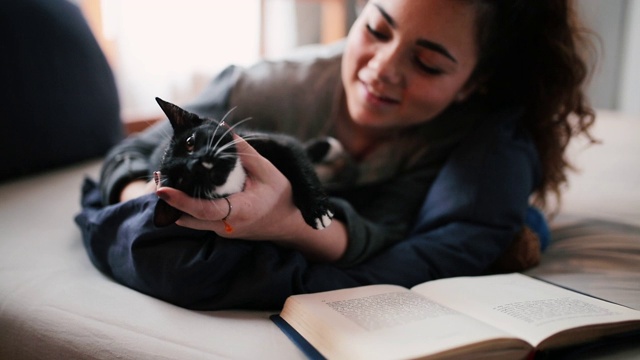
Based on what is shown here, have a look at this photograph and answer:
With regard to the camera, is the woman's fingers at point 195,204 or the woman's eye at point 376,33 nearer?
the woman's fingers at point 195,204

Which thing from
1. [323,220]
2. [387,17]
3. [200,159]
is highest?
[387,17]

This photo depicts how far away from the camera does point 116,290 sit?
658mm

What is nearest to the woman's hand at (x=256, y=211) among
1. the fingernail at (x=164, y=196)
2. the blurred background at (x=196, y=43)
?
the fingernail at (x=164, y=196)

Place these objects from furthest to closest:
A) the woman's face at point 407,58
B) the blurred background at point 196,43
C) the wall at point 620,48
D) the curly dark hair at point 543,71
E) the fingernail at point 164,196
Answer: the wall at point 620,48 < the blurred background at point 196,43 < the curly dark hair at point 543,71 < the woman's face at point 407,58 < the fingernail at point 164,196

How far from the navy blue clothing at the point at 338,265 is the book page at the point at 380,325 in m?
0.06

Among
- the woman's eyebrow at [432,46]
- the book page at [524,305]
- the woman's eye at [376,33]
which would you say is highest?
the woman's eye at [376,33]

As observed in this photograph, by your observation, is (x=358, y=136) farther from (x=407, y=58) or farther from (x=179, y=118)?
(x=179, y=118)

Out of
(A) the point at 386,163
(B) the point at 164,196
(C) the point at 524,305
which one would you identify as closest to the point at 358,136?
(A) the point at 386,163

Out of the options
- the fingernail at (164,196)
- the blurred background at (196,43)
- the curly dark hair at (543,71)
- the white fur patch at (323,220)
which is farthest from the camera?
the blurred background at (196,43)

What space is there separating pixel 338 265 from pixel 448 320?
23 centimetres

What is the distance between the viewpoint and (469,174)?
2.91 feet

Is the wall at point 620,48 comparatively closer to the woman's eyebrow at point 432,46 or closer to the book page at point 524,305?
Answer: the woman's eyebrow at point 432,46

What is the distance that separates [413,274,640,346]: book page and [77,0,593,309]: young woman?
0.28 ft

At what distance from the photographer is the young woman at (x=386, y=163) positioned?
0.62 metres
